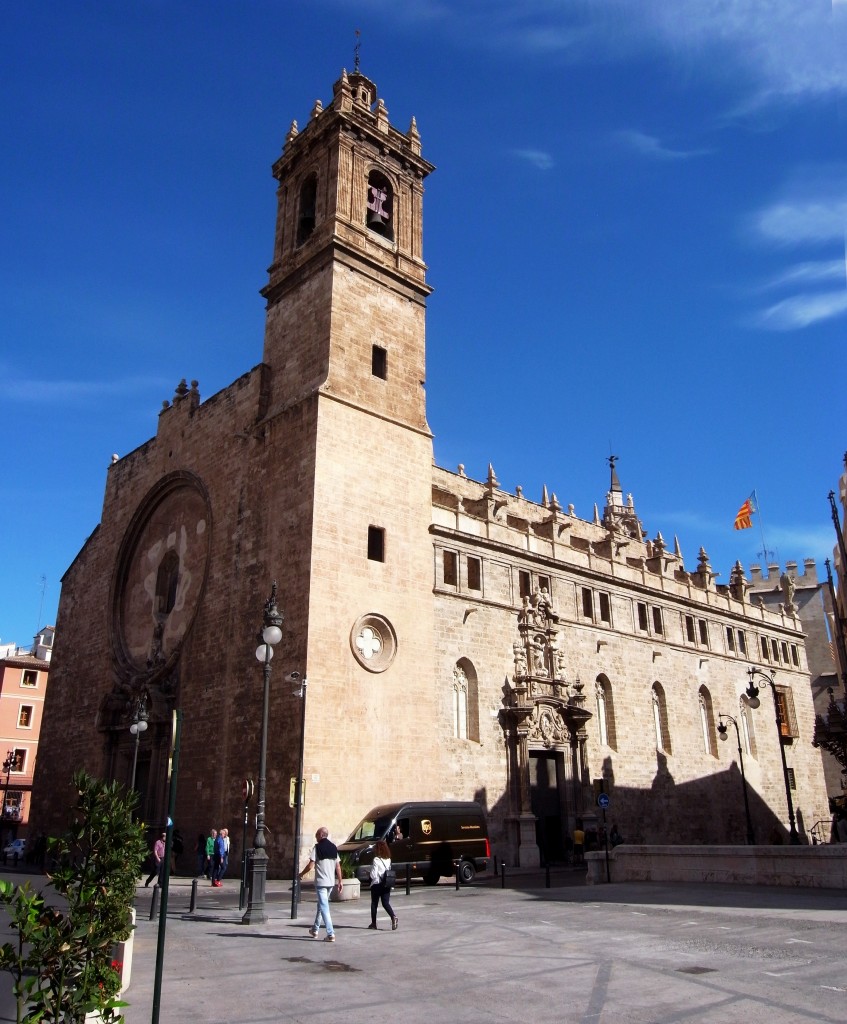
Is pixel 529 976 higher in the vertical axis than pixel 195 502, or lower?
lower

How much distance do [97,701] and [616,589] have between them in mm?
21280

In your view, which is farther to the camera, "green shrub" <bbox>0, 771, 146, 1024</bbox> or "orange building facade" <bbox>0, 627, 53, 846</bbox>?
"orange building facade" <bbox>0, 627, 53, 846</bbox>

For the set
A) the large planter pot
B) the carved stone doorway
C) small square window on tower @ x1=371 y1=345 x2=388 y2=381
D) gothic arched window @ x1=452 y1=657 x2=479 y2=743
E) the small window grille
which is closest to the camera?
the large planter pot

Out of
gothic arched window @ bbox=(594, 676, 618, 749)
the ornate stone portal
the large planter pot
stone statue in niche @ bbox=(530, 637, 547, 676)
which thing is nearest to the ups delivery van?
the large planter pot

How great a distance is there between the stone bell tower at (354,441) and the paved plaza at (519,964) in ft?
22.8

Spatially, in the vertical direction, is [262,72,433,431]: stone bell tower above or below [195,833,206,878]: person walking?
above

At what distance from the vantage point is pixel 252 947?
11406mm

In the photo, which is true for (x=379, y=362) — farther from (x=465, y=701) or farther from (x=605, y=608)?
(x=605, y=608)

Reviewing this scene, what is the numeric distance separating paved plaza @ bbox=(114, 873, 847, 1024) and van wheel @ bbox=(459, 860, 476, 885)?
528 centimetres

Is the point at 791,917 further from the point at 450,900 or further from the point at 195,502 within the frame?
the point at 195,502

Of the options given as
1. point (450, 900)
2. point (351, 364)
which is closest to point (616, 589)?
point (351, 364)

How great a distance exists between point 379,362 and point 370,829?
1500 cm

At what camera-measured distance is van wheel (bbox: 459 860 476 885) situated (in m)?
21.2

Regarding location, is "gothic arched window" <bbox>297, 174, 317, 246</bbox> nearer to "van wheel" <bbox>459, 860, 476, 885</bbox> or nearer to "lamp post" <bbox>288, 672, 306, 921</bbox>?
"lamp post" <bbox>288, 672, 306, 921</bbox>
